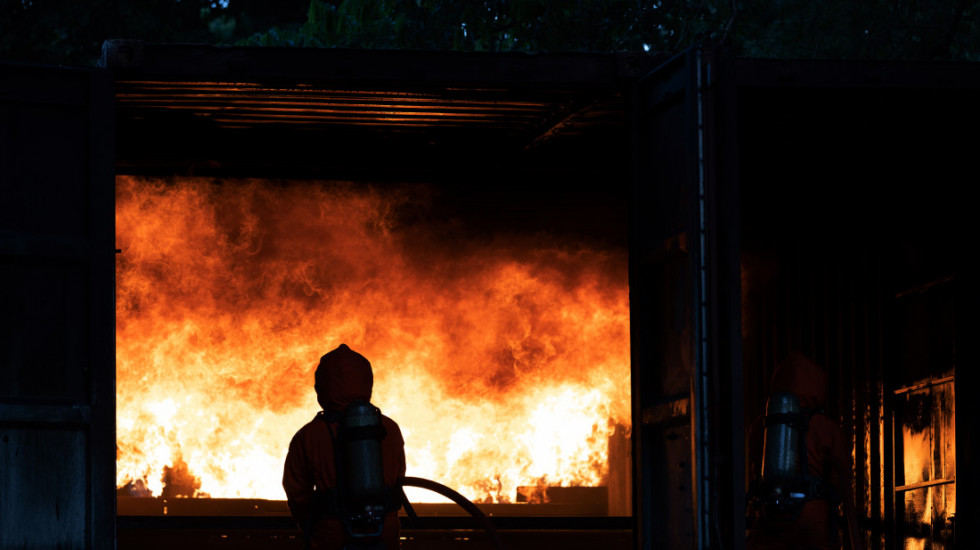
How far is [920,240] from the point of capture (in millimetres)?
9531

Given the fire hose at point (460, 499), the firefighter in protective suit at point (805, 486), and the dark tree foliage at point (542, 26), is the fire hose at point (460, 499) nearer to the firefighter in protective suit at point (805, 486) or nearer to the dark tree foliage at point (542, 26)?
the firefighter in protective suit at point (805, 486)

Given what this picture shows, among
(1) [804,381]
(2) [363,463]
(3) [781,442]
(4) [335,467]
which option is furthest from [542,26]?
(2) [363,463]

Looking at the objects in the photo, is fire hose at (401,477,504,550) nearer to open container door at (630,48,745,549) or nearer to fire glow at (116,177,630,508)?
open container door at (630,48,745,549)

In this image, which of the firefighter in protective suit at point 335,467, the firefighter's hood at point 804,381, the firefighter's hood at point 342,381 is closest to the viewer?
the firefighter in protective suit at point 335,467

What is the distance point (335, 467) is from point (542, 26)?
11.2 meters

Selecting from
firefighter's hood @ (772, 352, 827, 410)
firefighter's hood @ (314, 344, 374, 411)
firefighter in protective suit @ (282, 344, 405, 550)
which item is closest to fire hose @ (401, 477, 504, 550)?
firefighter in protective suit @ (282, 344, 405, 550)

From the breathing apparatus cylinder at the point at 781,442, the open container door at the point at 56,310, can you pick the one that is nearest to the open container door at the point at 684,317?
the breathing apparatus cylinder at the point at 781,442

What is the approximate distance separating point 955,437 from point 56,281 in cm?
559

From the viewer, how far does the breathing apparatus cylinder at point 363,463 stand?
6578mm

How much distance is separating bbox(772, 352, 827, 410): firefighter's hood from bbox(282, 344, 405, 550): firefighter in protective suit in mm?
2466

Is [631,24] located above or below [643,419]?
above

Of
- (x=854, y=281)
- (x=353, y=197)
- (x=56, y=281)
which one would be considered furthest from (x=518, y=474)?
(x=56, y=281)

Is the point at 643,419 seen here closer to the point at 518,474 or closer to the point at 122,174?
the point at 122,174

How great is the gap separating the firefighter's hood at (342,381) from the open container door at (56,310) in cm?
101
